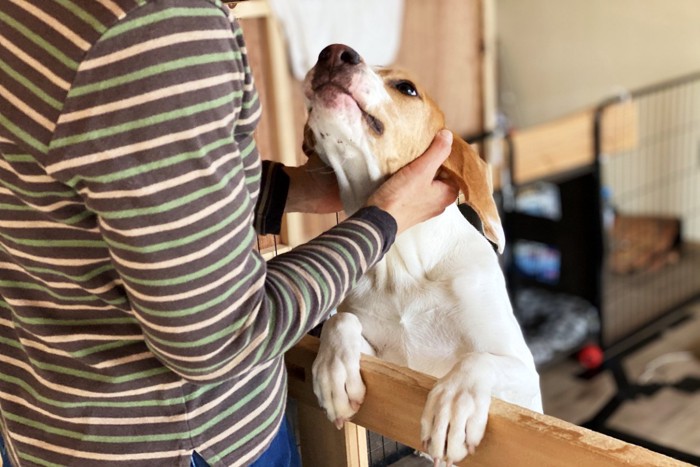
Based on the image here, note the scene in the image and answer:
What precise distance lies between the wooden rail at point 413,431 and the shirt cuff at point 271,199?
0.58 ft

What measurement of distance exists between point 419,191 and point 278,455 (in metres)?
0.37

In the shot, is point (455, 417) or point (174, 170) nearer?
point (174, 170)

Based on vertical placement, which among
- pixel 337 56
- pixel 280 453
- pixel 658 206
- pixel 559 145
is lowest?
pixel 658 206

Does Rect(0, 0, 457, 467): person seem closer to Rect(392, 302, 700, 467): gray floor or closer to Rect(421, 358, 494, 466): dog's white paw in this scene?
Rect(421, 358, 494, 466): dog's white paw

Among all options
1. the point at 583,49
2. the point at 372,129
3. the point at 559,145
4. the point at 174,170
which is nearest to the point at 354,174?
the point at 372,129

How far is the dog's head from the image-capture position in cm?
117

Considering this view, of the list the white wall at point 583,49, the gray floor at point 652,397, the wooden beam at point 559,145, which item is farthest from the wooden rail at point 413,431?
the white wall at point 583,49

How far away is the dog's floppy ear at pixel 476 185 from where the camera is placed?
115 centimetres

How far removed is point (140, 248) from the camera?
0.72 m

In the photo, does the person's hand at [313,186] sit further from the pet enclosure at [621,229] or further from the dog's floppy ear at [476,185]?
the pet enclosure at [621,229]

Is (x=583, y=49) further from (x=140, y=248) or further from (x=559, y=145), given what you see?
(x=140, y=248)

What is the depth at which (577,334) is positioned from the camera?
10.8 ft

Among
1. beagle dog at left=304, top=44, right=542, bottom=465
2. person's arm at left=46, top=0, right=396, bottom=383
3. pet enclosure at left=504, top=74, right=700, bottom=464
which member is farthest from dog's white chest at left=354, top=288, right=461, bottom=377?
pet enclosure at left=504, top=74, right=700, bottom=464

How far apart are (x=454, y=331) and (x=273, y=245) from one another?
1.05 ft
